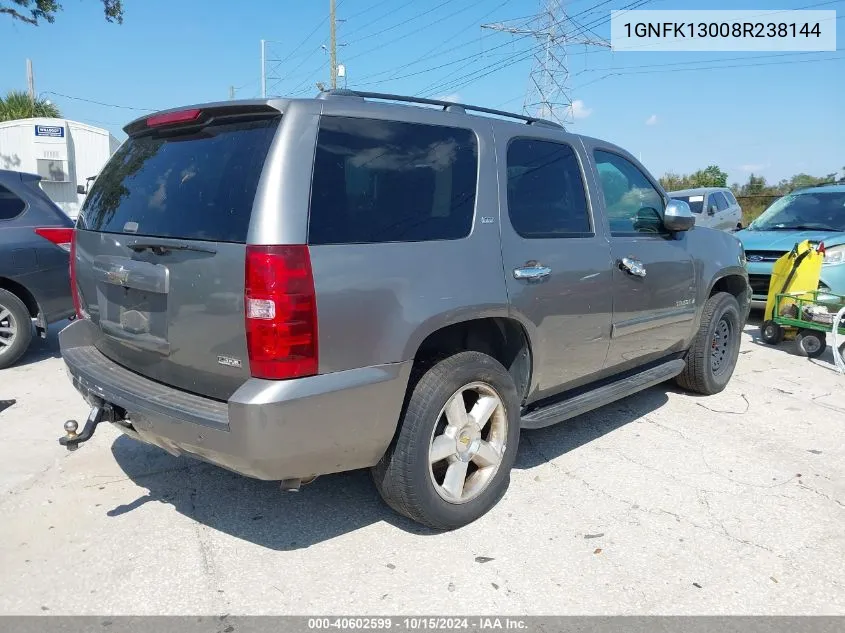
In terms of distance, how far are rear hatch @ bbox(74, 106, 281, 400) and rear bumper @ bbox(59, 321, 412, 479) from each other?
12cm

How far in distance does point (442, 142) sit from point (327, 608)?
210cm

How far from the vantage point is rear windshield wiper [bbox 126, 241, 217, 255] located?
8.54ft

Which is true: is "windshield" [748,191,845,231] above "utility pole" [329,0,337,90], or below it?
below

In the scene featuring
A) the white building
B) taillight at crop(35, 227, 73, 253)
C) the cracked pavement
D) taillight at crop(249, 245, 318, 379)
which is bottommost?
the cracked pavement

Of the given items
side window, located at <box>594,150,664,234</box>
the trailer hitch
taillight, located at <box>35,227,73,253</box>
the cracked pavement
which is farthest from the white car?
the trailer hitch

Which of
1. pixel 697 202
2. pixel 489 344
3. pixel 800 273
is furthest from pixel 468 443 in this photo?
pixel 697 202

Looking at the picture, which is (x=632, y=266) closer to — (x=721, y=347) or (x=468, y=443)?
(x=468, y=443)

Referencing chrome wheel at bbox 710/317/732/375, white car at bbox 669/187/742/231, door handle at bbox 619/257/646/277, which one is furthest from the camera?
white car at bbox 669/187/742/231

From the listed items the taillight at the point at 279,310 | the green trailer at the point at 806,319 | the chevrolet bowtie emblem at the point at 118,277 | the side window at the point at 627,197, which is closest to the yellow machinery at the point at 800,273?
the green trailer at the point at 806,319

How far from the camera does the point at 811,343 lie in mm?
6676

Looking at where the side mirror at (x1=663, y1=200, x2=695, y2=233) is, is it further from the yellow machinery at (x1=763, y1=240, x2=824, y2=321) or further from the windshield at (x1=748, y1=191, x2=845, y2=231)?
the windshield at (x1=748, y1=191, x2=845, y2=231)

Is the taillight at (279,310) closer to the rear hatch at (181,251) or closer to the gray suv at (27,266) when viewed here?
the rear hatch at (181,251)

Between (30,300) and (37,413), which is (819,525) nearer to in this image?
(37,413)

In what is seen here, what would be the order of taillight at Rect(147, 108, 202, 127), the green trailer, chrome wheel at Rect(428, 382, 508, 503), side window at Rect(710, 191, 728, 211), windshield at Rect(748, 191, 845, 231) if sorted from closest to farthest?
taillight at Rect(147, 108, 202, 127), chrome wheel at Rect(428, 382, 508, 503), the green trailer, windshield at Rect(748, 191, 845, 231), side window at Rect(710, 191, 728, 211)
